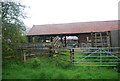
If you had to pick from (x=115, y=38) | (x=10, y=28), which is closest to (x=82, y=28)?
(x=115, y=38)

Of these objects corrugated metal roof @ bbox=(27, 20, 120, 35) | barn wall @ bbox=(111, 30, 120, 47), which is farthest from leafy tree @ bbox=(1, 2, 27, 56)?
corrugated metal roof @ bbox=(27, 20, 120, 35)

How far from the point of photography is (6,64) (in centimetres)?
578

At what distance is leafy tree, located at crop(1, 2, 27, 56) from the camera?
4910 millimetres

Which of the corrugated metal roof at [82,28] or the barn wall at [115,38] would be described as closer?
the barn wall at [115,38]

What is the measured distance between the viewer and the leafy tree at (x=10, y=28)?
4910 mm

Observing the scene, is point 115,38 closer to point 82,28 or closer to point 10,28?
point 10,28

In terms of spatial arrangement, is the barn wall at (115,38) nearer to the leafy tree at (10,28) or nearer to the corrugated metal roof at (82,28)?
the leafy tree at (10,28)

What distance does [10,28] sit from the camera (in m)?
5.13

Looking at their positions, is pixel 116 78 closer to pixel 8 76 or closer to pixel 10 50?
pixel 8 76

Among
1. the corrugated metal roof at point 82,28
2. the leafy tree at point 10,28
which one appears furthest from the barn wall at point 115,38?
the corrugated metal roof at point 82,28

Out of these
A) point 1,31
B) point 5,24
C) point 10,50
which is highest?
point 5,24

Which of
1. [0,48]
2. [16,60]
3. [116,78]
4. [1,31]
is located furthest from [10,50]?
[116,78]

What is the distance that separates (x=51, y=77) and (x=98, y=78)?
6.32ft

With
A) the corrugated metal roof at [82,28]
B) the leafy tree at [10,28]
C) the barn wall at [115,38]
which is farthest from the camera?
the corrugated metal roof at [82,28]
